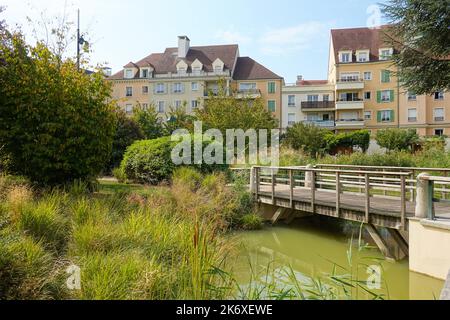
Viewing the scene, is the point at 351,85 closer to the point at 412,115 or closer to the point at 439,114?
the point at 412,115

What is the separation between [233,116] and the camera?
21.5 m

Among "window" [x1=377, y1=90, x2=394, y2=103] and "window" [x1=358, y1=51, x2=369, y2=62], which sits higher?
"window" [x1=358, y1=51, x2=369, y2=62]

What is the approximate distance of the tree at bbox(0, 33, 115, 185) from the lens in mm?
8750

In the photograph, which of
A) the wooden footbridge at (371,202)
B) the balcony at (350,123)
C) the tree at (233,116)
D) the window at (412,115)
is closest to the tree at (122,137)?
the tree at (233,116)

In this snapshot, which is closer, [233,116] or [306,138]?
[233,116]

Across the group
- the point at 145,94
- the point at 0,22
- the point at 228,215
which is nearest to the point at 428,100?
the point at 145,94

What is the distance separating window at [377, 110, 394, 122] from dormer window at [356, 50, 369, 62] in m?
6.14

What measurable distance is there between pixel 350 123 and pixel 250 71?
13117 mm

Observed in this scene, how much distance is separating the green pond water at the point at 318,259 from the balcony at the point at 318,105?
106 feet

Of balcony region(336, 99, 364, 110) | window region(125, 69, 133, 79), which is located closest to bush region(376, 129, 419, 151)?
balcony region(336, 99, 364, 110)

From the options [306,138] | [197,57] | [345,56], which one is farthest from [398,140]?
[197,57]

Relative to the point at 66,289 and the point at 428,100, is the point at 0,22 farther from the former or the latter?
the point at 428,100

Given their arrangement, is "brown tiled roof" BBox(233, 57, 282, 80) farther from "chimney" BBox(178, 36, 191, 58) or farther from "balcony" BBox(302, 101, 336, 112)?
"chimney" BBox(178, 36, 191, 58)
